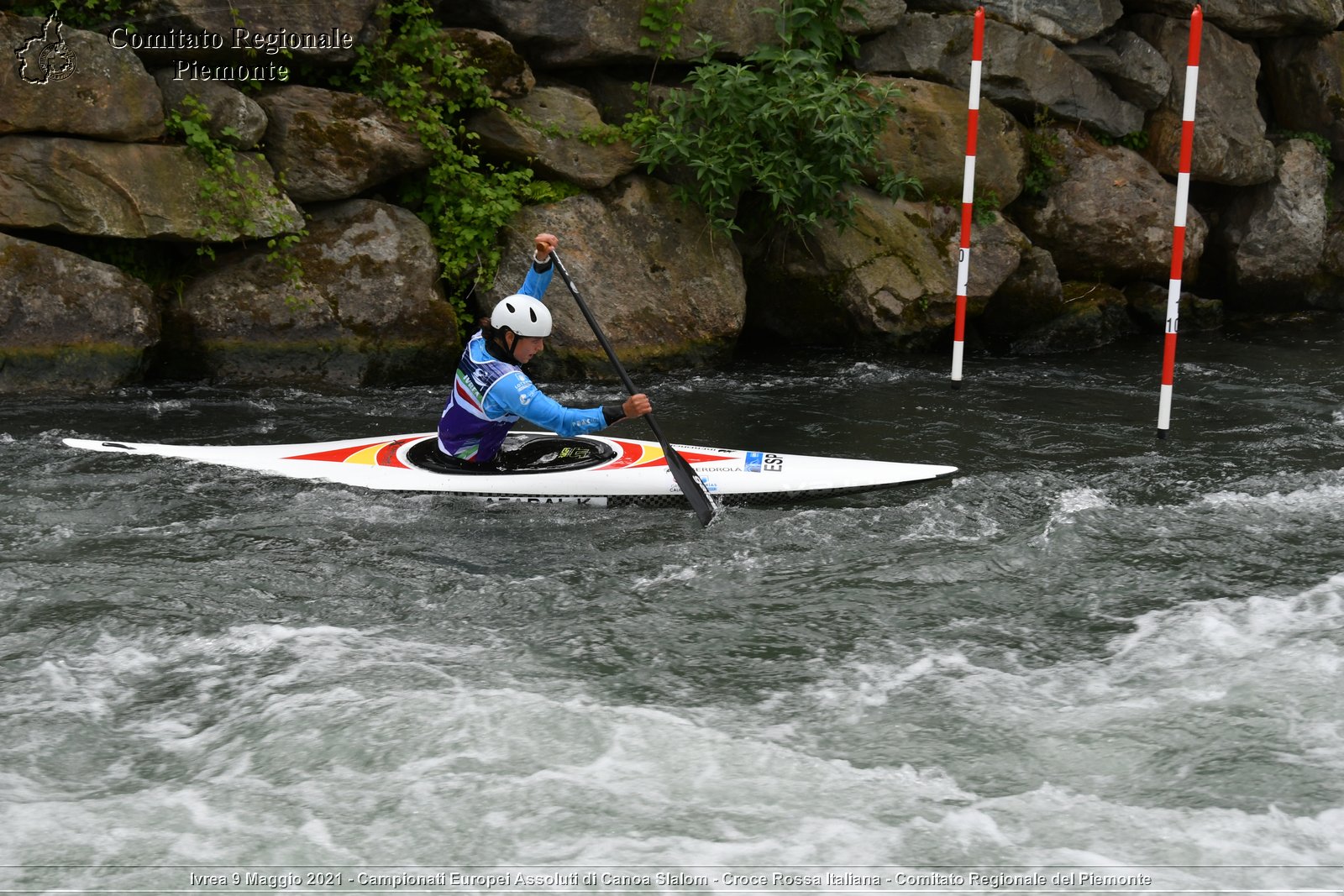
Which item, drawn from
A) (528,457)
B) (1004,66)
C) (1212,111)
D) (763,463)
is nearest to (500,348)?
(528,457)

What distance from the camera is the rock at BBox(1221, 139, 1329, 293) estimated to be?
10273 millimetres

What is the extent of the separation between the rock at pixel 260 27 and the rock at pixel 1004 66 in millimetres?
3567

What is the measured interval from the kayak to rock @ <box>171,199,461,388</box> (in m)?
1.79

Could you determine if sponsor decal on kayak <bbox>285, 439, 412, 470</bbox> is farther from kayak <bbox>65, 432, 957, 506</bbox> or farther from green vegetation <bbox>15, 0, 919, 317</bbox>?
green vegetation <bbox>15, 0, 919, 317</bbox>

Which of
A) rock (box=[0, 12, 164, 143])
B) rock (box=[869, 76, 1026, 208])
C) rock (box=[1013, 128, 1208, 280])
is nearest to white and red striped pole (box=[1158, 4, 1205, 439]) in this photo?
rock (box=[869, 76, 1026, 208])

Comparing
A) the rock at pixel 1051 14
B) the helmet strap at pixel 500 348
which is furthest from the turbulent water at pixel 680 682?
the rock at pixel 1051 14

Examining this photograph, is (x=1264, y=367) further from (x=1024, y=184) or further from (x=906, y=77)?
(x=906, y=77)

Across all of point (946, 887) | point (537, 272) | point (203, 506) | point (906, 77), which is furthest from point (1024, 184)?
point (946, 887)

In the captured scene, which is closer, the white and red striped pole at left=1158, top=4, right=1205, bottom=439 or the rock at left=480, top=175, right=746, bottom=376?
the white and red striped pole at left=1158, top=4, right=1205, bottom=439

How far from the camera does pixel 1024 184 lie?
935 cm

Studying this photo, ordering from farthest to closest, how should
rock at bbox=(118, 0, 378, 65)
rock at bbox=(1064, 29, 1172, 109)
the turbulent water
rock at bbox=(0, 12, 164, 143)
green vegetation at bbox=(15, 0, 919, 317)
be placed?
rock at bbox=(1064, 29, 1172, 109), green vegetation at bbox=(15, 0, 919, 317), rock at bbox=(118, 0, 378, 65), rock at bbox=(0, 12, 164, 143), the turbulent water

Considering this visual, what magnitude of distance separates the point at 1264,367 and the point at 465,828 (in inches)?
284

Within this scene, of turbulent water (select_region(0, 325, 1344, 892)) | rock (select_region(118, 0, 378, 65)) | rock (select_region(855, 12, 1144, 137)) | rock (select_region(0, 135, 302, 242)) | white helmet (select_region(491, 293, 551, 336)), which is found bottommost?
turbulent water (select_region(0, 325, 1344, 892))

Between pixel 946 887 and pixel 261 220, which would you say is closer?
pixel 946 887
